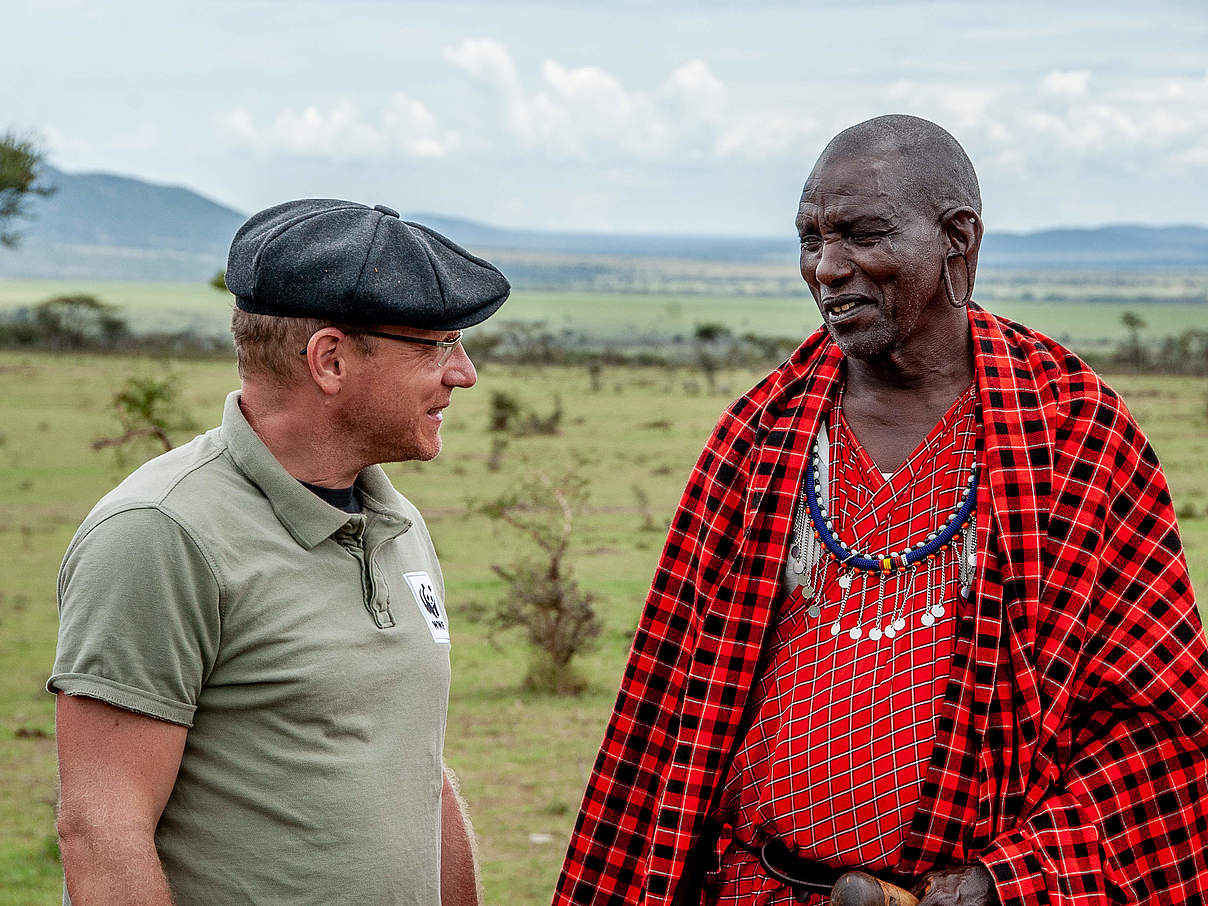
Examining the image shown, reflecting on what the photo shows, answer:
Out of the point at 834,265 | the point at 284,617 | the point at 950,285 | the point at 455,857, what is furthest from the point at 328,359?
the point at 950,285

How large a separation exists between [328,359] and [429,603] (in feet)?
1.51

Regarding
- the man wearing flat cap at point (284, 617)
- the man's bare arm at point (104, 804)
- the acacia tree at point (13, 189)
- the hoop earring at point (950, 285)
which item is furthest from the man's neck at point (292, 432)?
the acacia tree at point (13, 189)

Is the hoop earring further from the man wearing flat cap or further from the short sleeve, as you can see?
the short sleeve

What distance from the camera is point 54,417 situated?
24797 mm

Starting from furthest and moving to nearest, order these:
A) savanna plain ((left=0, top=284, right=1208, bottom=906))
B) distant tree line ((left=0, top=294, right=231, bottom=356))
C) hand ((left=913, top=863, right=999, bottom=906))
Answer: distant tree line ((left=0, top=294, right=231, bottom=356)) < savanna plain ((left=0, top=284, right=1208, bottom=906)) < hand ((left=913, top=863, right=999, bottom=906))

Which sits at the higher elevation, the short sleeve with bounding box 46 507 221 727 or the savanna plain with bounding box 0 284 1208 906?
the short sleeve with bounding box 46 507 221 727

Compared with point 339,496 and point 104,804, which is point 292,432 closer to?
point 339,496

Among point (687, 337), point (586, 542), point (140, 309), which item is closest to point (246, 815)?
point (586, 542)

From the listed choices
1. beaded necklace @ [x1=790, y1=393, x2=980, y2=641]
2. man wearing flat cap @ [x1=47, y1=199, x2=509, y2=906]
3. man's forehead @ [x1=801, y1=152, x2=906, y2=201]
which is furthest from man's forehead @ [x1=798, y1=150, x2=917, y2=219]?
man wearing flat cap @ [x1=47, y1=199, x2=509, y2=906]

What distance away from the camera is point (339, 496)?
2.23 metres

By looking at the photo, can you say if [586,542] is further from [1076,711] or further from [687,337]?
[687,337]

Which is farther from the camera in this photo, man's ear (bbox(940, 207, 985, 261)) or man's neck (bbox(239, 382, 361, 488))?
man's ear (bbox(940, 207, 985, 261))

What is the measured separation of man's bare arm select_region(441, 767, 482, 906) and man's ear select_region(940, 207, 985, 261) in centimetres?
131

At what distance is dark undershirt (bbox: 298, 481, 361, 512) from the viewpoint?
7.20ft
